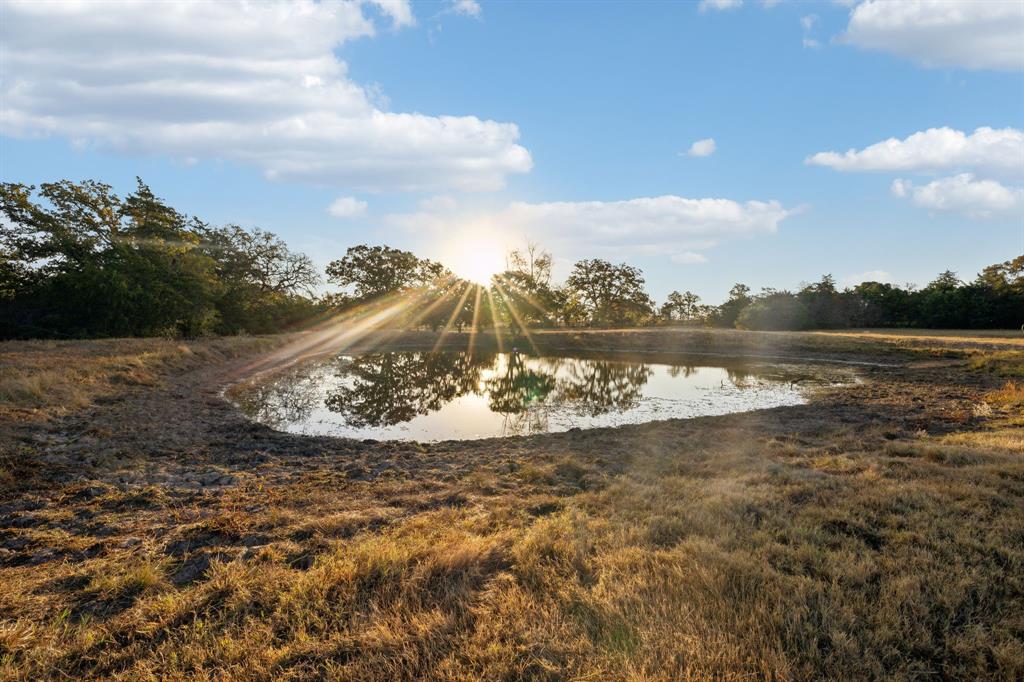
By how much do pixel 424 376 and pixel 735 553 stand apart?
2246 cm

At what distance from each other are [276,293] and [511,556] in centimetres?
6383

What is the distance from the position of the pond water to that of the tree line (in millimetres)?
15335

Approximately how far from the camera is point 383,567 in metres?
4.87

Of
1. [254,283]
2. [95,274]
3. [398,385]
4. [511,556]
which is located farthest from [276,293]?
[511,556]

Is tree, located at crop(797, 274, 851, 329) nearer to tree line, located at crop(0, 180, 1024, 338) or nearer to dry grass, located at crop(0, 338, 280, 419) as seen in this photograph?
tree line, located at crop(0, 180, 1024, 338)

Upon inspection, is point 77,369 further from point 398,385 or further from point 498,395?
point 498,395

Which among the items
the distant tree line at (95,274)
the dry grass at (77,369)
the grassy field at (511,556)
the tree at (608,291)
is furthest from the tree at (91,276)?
the tree at (608,291)

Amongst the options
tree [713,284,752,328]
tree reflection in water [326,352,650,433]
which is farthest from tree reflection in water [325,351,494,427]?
tree [713,284,752,328]

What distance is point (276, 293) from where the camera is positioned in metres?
60.3

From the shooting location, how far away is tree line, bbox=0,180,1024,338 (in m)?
33.5

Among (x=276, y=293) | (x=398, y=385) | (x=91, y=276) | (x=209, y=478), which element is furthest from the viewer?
(x=276, y=293)

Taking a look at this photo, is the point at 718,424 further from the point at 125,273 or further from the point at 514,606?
the point at 125,273

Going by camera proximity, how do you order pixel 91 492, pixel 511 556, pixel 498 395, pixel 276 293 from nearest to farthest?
pixel 511 556, pixel 91 492, pixel 498 395, pixel 276 293

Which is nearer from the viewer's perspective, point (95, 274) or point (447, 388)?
point (447, 388)
